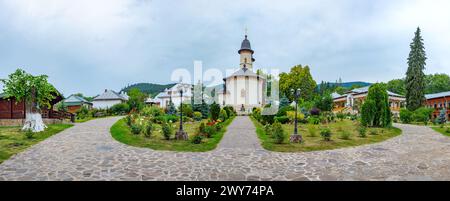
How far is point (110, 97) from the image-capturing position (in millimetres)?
53000

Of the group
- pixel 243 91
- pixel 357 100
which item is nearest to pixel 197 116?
pixel 243 91

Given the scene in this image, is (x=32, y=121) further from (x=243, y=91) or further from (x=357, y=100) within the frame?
(x=357, y=100)

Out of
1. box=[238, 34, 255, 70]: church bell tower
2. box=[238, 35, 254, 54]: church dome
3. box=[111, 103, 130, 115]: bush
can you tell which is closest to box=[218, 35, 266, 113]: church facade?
box=[238, 34, 255, 70]: church bell tower

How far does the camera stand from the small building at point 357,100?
41.7 m

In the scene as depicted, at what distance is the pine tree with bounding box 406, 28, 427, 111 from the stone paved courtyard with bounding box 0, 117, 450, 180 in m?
30.3

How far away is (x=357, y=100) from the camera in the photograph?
44406 millimetres

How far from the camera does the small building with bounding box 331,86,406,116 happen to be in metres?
41.7

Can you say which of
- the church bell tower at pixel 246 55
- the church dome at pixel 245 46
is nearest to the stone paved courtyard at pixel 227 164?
the church bell tower at pixel 246 55

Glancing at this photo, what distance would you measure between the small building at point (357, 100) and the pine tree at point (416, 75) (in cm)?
373

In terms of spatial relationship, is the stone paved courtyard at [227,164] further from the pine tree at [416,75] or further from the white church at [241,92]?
the white church at [241,92]

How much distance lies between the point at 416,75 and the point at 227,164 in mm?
39027

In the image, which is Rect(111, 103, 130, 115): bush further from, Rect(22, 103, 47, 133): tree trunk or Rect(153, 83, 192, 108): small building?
Rect(22, 103, 47, 133): tree trunk
